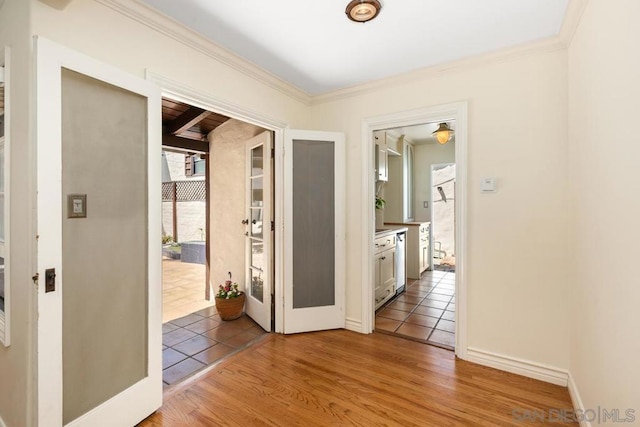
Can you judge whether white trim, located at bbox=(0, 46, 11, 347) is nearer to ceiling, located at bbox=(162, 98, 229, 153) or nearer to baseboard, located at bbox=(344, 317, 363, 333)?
ceiling, located at bbox=(162, 98, 229, 153)

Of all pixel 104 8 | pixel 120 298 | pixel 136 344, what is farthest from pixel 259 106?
pixel 136 344

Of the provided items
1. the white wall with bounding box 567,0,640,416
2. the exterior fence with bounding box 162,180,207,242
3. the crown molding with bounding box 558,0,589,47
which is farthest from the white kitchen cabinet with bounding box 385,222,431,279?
the exterior fence with bounding box 162,180,207,242

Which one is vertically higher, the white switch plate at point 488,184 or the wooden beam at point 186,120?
the wooden beam at point 186,120

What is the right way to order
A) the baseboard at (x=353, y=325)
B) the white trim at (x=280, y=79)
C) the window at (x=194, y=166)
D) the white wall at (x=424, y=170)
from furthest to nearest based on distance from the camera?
the window at (x=194, y=166)
the white wall at (x=424, y=170)
the baseboard at (x=353, y=325)
the white trim at (x=280, y=79)

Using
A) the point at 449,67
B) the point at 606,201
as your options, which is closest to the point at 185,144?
the point at 449,67

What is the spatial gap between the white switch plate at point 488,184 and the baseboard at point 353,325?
174cm

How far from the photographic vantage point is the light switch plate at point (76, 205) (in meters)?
1.47

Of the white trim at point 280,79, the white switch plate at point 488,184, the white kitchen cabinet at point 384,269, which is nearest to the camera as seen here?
the white trim at point 280,79

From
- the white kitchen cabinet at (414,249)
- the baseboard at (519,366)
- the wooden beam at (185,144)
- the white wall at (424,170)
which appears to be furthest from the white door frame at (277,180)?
the white wall at (424,170)

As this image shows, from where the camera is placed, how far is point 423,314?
3.54 metres

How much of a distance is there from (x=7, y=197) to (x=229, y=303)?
7.30 feet

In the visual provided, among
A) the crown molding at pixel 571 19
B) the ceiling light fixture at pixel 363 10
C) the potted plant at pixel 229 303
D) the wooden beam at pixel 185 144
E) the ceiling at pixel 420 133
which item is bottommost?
the potted plant at pixel 229 303

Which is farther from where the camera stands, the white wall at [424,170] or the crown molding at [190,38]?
the white wall at [424,170]

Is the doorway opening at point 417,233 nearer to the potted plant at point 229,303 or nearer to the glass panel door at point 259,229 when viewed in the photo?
the glass panel door at point 259,229
